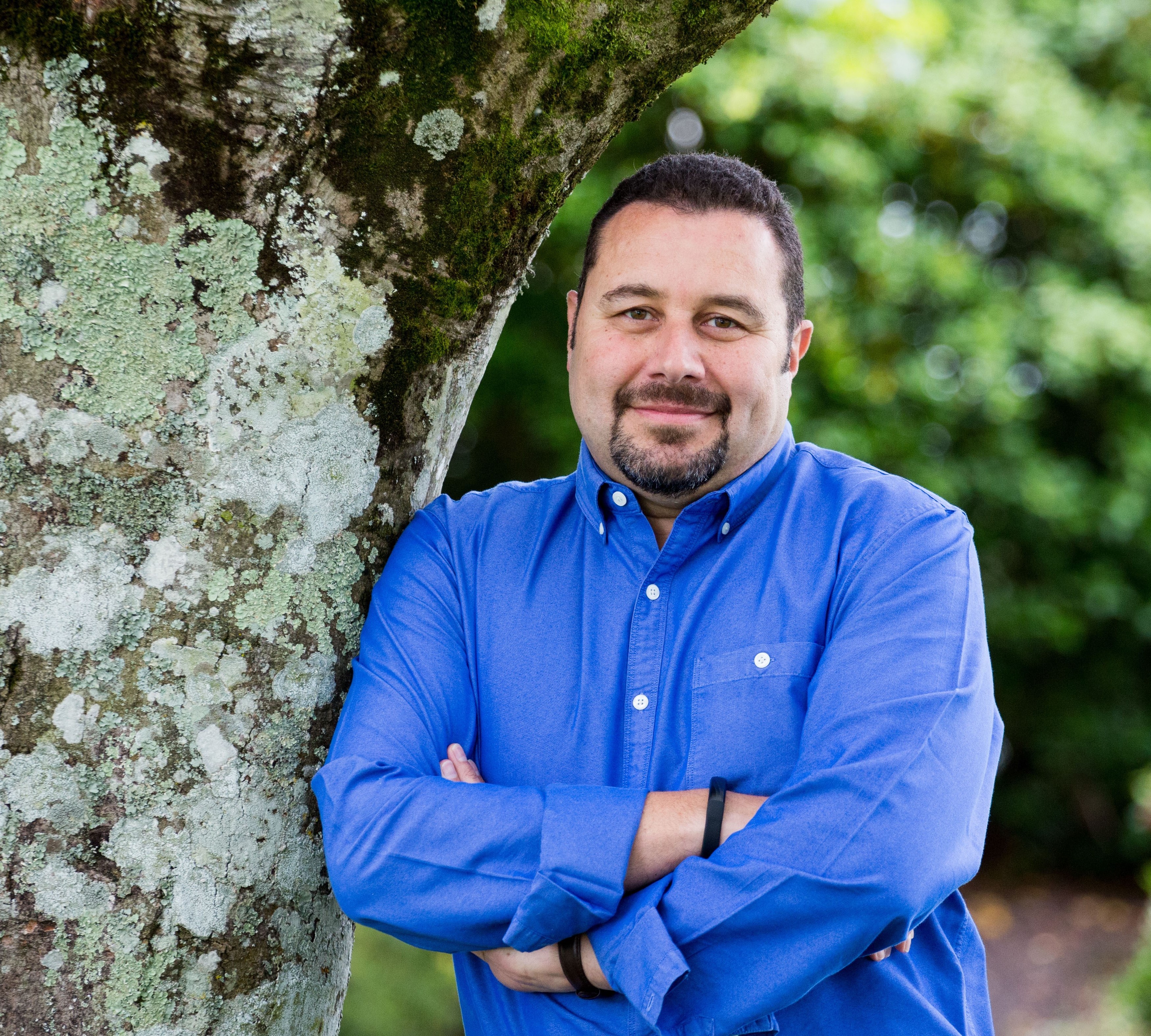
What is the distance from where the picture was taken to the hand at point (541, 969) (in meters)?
1.70

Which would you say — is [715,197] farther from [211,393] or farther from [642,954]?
[642,954]

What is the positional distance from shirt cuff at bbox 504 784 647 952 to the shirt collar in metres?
0.61

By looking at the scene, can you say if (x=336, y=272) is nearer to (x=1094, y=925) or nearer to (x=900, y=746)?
(x=900, y=746)

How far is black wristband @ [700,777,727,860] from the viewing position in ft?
5.58

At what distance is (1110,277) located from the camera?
26.5 feet

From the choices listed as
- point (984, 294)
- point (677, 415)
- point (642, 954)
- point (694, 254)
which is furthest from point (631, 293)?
point (984, 294)

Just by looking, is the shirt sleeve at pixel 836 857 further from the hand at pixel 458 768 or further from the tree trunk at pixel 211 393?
the tree trunk at pixel 211 393

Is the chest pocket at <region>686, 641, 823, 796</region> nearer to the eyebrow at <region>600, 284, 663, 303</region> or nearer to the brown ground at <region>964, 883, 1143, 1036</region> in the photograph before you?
the eyebrow at <region>600, 284, 663, 303</region>

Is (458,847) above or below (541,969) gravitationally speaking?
above

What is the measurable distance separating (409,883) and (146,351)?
37.0 inches

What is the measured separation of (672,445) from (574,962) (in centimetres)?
94

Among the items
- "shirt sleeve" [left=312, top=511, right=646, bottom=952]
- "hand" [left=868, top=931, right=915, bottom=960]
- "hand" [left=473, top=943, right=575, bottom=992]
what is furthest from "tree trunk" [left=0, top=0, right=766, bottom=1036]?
"hand" [left=868, top=931, right=915, bottom=960]

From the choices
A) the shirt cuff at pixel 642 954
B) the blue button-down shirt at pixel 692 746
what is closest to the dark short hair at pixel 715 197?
the blue button-down shirt at pixel 692 746

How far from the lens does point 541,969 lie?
172 cm
